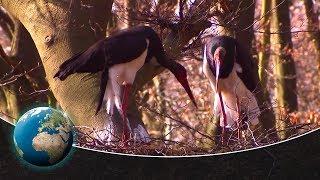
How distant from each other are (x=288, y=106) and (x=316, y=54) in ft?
0.77

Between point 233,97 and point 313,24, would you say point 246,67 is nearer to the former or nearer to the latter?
point 233,97

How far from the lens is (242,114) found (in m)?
2.84

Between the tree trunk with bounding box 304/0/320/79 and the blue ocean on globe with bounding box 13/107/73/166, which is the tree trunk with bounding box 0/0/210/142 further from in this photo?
the tree trunk with bounding box 304/0/320/79

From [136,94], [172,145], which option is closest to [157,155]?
[172,145]

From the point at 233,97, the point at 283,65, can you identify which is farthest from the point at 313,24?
the point at 233,97

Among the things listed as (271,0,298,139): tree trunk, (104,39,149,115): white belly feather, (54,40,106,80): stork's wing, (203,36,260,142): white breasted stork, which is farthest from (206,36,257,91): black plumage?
(54,40,106,80): stork's wing

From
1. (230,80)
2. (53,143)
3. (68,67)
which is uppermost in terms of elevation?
(68,67)

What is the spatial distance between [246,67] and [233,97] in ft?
0.41

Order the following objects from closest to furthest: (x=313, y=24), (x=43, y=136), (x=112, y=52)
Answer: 1. (x=43, y=136)
2. (x=112, y=52)
3. (x=313, y=24)

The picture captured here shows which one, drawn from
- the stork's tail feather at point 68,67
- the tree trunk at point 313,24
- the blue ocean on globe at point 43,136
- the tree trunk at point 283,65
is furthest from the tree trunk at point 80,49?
the tree trunk at point 313,24

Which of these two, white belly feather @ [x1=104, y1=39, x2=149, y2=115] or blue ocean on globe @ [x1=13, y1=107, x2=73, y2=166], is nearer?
blue ocean on globe @ [x1=13, y1=107, x2=73, y2=166]

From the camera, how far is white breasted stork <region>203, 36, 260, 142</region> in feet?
9.22

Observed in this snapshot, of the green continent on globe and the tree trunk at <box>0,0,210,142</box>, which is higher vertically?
the tree trunk at <box>0,0,210,142</box>

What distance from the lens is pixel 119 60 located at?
109 inches
